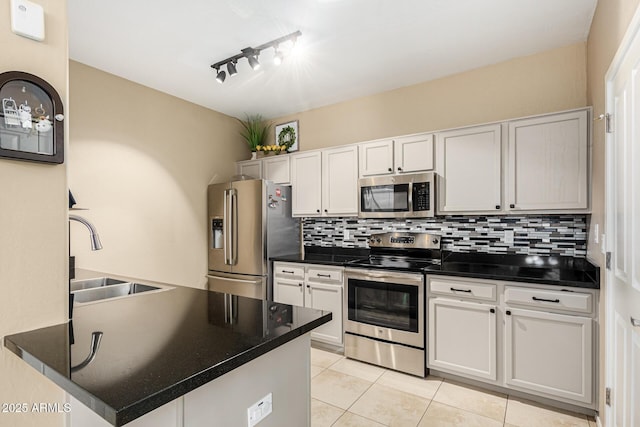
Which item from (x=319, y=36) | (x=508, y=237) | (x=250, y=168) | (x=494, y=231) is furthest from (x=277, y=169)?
(x=508, y=237)

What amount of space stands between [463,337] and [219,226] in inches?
110

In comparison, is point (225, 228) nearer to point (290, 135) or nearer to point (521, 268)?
point (290, 135)

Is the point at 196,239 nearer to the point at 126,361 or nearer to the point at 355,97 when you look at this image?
the point at 355,97

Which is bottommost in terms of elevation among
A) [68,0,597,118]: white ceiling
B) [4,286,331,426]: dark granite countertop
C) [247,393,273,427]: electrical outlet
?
[247,393,273,427]: electrical outlet

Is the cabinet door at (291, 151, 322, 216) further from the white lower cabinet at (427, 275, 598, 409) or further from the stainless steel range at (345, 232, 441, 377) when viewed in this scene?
the white lower cabinet at (427, 275, 598, 409)

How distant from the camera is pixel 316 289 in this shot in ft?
11.2

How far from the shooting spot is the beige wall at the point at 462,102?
273 centimetres

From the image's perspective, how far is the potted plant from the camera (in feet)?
14.2

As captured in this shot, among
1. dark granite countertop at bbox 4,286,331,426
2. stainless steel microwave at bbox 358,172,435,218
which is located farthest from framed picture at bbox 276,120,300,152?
dark granite countertop at bbox 4,286,331,426

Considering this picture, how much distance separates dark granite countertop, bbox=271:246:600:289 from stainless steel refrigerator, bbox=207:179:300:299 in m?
0.57

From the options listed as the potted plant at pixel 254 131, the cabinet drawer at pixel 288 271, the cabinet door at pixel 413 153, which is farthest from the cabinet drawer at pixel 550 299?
the potted plant at pixel 254 131

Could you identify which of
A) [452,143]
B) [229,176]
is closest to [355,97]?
[452,143]

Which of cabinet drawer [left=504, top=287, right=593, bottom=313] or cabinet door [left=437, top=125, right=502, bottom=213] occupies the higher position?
cabinet door [left=437, top=125, right=502, bottom=213]

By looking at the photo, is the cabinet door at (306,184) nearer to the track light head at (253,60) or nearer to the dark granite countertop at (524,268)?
the track light head at (253,60)
